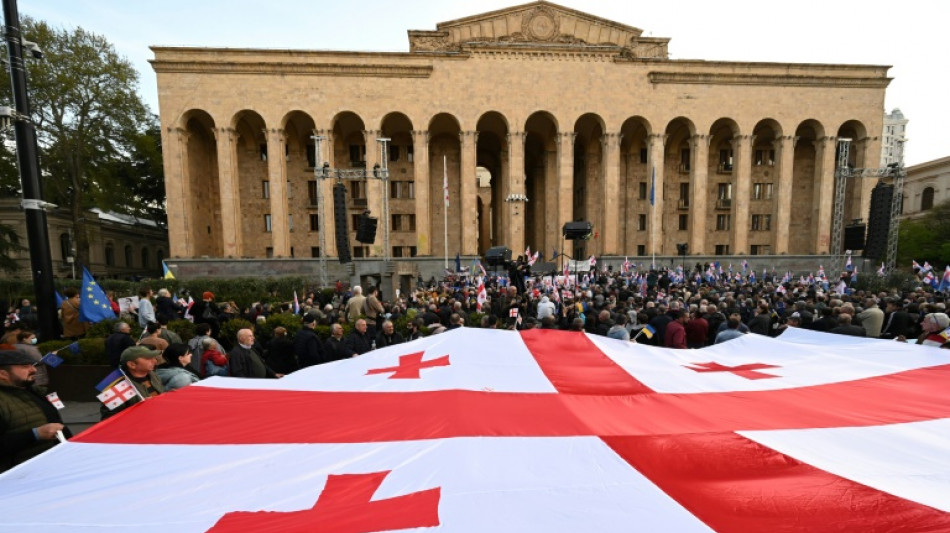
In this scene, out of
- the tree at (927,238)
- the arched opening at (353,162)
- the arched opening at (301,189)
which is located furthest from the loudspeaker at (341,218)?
the tree at (927,238)

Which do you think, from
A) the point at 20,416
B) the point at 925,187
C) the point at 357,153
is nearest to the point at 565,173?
the point at 357,153

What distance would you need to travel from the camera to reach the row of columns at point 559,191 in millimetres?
28516

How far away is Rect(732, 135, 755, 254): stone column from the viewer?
3017cm

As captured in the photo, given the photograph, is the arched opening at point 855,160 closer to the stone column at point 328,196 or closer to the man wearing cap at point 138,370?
the stone column at point 328,196

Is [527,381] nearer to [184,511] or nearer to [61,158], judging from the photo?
[184,511]

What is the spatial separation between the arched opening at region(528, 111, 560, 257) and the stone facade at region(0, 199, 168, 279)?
114ft

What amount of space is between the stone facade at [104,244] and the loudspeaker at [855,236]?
168 ft

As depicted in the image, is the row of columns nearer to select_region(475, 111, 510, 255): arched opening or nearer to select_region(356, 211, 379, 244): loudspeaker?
select_region(475, 111, 510, 255): arched opening

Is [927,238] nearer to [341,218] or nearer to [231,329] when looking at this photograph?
[341,218]

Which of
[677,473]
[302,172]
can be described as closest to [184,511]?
[677,473]

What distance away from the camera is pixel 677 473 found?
2.47 metres

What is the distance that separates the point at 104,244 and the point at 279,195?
22.4 meters

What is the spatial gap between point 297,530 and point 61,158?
38.2 m

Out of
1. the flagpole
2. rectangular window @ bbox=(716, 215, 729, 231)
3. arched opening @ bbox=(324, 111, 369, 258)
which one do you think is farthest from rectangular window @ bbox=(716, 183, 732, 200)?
arched opening @ bbox=(324, 111, 369, 258)
